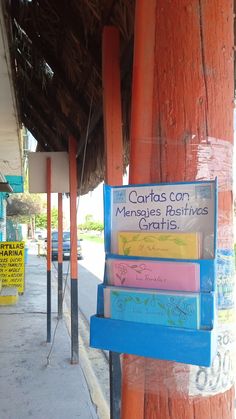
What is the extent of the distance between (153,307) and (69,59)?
2857 millimetres

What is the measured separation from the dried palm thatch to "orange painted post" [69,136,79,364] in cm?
18

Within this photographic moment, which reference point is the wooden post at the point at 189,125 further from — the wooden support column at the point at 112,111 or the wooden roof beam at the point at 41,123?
the wooden roof beam at the point at 41,123

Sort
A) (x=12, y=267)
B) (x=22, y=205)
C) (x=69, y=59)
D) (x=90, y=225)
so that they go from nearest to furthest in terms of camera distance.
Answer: (x=69, y=59)
(x=12, y=267)
(x=22, y=205)
(x=90, y=225)

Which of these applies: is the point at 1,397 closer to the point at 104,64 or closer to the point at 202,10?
the point at 104,64

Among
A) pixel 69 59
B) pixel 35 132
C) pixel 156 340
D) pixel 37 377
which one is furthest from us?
pixel 35 132

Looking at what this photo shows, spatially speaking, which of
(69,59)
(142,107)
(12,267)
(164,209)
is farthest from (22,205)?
(164,209)

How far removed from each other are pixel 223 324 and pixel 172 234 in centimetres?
33

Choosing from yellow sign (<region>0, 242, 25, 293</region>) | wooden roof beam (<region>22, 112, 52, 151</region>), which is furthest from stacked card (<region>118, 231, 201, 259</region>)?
yellow sign (<region>0, 242, 25, 293</region>)

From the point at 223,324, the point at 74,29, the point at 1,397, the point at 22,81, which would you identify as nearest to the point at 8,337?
the point at 1,397

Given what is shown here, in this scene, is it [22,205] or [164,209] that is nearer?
[164,209]

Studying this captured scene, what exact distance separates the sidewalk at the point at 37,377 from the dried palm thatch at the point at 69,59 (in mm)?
2419

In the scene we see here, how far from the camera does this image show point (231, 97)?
4.18 ft

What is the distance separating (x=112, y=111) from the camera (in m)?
2.44

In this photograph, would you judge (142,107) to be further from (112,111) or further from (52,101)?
(52,101)
